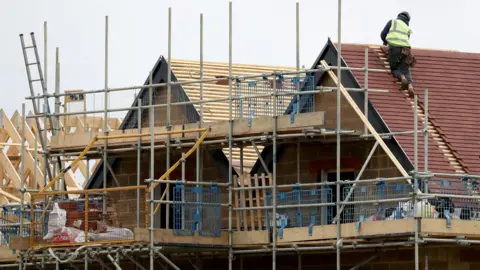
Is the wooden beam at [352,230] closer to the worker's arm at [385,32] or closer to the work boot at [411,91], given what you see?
the work boot at [411,91]

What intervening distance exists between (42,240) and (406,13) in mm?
11133

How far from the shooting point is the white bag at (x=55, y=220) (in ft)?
157

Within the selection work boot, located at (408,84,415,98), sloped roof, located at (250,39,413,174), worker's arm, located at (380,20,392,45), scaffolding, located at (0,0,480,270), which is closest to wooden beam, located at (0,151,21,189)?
scaffolding, located at (0,0,480,270)

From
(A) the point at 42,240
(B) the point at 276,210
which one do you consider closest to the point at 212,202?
(B) the point at 276,210

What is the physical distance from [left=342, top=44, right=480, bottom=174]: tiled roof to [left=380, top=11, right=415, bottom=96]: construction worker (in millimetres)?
322

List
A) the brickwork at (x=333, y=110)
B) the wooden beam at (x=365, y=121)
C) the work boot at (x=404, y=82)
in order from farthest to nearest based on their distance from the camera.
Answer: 1. the work boot at (x=404, y=82)
2. the brickwork at (x=333, y=110)
3. the wooden beam at (x=365, y=121)

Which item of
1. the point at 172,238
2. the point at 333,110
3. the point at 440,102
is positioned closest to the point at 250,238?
the point at 172,238

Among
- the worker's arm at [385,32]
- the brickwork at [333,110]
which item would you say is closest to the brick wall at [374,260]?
the brickwork at [333,110]

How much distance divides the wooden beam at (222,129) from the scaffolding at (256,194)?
0.05m

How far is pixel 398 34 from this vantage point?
48.1m

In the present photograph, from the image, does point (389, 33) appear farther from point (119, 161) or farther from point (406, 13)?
point (119, 161)

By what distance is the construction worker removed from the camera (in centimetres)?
4800

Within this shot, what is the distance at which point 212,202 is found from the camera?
154 ft

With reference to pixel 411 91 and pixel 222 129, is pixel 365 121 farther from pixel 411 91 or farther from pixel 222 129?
pixel 222 129
